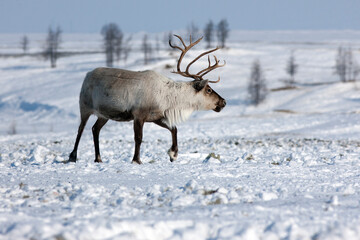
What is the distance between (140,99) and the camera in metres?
9.34

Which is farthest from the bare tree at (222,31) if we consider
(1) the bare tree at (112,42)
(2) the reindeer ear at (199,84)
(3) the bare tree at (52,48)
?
(2) the reindeer ear at (199,84)

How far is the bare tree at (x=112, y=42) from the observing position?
79.6 meters

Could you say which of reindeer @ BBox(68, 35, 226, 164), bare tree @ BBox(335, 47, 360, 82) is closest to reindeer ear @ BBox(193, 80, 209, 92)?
reindeer @ BBox(68, 35, 226, 164)

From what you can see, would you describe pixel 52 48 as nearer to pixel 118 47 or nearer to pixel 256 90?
pixel 118 47

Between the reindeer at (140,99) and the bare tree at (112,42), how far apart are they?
67.8m

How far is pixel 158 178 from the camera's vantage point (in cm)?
691

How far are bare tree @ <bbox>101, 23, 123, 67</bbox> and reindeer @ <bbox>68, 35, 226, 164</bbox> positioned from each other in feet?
223

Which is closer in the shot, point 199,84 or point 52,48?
point 199,84

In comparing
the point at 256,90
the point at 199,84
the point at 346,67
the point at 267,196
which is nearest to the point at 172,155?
the point at 199,84

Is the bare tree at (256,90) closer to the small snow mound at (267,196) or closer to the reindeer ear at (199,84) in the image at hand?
the reindeer ear at (199,84)

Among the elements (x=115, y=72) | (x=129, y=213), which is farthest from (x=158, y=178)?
(x=115, y=72)

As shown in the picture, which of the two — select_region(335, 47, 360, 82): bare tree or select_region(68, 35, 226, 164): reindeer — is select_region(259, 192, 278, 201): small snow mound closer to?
select_region(68, 35, 226, 164): reindeer

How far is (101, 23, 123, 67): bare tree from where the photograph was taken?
79.6 metres

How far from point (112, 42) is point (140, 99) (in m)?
74.4
